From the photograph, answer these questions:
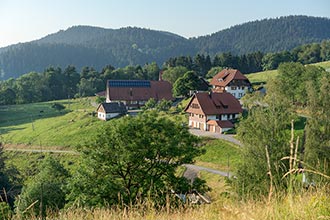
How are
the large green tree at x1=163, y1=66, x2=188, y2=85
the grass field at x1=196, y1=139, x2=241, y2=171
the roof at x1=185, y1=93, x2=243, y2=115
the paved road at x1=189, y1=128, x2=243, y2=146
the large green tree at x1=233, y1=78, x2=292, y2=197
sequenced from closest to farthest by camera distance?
the large green tree at x1=233, y1=78, x2=292, y2=197
the grass field at x1=196, y1=139, x2=241, y2=171
the paved road at x1=189, y1=128, x2=243, y2=146
the roof at x1=185, y1=93, x2=243, y2=115
the large green tree at x1=163, y1=66, x2=188, y2=85

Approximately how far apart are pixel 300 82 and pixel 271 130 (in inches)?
1095

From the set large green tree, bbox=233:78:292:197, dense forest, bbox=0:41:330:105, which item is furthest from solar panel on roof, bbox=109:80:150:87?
large green tree, bbox=233:78:292:197

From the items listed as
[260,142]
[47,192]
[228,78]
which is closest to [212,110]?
[228,78]

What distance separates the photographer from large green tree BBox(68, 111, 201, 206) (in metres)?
17.8

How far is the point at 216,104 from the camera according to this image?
52.4 m

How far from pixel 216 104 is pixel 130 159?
3546 centimetres

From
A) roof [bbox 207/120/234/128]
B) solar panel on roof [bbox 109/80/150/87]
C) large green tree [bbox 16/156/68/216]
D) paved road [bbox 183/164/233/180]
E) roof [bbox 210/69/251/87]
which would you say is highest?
roof [bbox 210/69/251/87]

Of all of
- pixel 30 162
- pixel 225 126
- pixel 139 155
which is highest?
pixel 139 155

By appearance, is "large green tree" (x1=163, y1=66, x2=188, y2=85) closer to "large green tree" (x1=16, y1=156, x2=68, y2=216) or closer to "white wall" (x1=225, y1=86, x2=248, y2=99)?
"white wall" (x1=225, y1=86, x2=248, y2=99)

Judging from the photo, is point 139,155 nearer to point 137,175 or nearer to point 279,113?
point 137,175

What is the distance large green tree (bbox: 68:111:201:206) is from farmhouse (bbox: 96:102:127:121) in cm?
4188

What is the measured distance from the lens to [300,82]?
48625mm

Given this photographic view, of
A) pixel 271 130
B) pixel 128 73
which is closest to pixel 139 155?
pixel 271 130

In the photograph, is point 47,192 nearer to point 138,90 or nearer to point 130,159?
point 130,159
